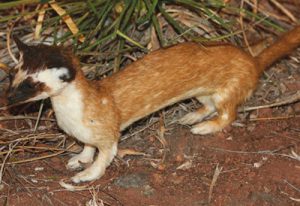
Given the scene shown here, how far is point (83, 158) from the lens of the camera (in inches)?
148

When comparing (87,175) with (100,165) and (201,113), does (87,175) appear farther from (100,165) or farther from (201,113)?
(201,113)

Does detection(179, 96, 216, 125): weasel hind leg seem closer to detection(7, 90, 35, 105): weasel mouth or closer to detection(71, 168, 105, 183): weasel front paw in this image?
detection(71, 168, 105, 183): weasel front paw

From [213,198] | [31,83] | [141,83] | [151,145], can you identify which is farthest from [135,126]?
[31,83]

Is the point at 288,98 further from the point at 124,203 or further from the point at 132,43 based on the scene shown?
the point at 124,203

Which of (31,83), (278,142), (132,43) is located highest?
(31,83)

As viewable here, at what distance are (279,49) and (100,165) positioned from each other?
4.04ft

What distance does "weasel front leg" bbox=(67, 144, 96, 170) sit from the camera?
3744mm

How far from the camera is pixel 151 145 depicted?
12.8 feet

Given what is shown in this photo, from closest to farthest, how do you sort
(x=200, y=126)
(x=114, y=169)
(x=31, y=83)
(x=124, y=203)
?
(x=31, y=83), (x=124, y=203), (x=114, y=169), (x=200, y=126)

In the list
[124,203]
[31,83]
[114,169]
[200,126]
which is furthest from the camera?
[200,126]

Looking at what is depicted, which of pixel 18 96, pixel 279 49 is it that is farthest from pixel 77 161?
pixel 279 49

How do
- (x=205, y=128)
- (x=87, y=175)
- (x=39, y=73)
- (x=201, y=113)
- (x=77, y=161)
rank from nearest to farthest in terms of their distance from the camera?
(x=39, y=73) < (x=87, y=175) < (x=77, y=161) < (x=205, y=128) < (x=201, y=113)

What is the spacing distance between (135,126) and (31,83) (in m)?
0.98

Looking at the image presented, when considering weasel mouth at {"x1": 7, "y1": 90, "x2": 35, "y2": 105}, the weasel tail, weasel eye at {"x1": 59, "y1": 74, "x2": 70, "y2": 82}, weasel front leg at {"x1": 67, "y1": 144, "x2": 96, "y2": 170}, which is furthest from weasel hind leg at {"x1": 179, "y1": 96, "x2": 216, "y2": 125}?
weasel mouth at {"x1": 7, "y1": 90, "x2": 35, "y2": 105}
